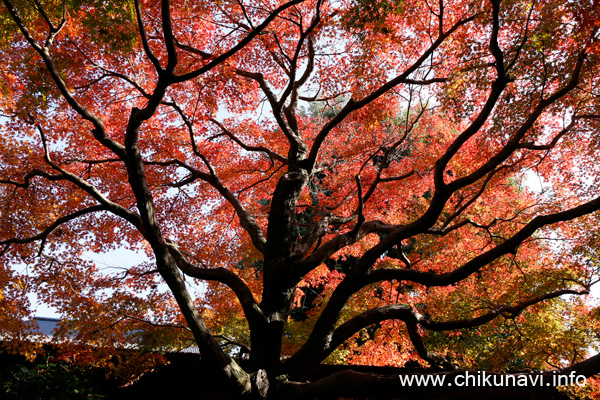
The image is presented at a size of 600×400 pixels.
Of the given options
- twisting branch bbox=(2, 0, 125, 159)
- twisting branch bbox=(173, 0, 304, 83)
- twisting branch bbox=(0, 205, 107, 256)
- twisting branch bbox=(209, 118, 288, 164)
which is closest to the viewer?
twisting branch bbox=(173, 0, 304, 83)

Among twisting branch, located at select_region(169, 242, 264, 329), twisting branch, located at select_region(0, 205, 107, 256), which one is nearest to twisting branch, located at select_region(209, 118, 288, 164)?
twisting branch, located at select_region(169, 242, 264, 329)

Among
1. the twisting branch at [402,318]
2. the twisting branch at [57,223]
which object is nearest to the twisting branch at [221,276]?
the twisting branch at [57,223]

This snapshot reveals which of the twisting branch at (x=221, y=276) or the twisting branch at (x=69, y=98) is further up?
Result: the twisting branch at (x=69, y=98)

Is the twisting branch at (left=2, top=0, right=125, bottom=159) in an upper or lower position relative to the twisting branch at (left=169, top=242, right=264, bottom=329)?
upper

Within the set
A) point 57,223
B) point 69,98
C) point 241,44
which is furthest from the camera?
point 57,223

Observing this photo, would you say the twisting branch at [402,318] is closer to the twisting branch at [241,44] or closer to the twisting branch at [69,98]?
the twisting branch at [241,44]

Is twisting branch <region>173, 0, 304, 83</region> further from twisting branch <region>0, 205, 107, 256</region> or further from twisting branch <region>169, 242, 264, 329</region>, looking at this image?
twisting branch <region>169, 242, 264, 329</region>

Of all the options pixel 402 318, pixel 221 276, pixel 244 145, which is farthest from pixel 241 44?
pixel 402 318

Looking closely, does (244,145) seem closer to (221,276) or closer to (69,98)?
(221,276)

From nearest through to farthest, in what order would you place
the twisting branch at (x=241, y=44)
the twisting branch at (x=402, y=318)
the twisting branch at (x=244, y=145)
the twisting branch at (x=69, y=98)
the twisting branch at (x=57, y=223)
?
the twisting branch at (x=241, y=44)
the twisting branch at (x=69, y=98)
the twisting branch at (x=402, y=318)
the twisting branch at (x=57, y=223)
the twisting branch at (x=244, y=145)

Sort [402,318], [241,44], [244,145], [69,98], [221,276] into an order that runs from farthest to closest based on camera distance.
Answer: [244,145], [221,276], [402,318], [69,98], [241,44]

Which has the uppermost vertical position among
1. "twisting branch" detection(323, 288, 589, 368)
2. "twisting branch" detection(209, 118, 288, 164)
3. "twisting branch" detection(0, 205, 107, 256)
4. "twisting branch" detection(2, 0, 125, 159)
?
"twisting branch" detection(209, 118, 288, 164)

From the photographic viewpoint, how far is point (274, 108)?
8172 millimetres

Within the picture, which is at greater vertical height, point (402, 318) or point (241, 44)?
point (241, 44)
